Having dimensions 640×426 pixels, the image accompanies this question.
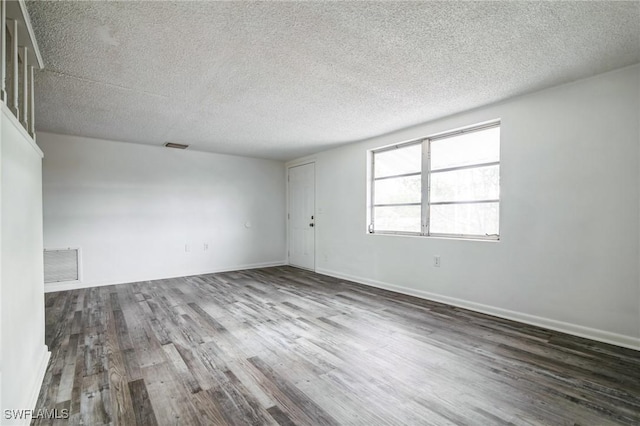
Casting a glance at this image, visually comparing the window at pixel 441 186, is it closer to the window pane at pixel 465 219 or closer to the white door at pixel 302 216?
the window pane at pixel 465 219

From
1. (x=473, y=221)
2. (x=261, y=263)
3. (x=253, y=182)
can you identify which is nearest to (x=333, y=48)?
(x=473, y=221)

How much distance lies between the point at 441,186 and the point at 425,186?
23cm

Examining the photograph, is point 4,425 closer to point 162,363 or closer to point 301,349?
point 162,363

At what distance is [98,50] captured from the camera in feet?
7.29

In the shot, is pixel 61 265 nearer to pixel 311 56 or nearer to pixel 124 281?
pixel 124 281

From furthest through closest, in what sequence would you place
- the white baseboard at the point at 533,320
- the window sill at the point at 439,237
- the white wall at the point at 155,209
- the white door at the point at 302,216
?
the white door at the point at 302,216 → the white wall at the point at 155,209 → the window sill at the point at 439,237 → the white baseboard at the point at 533,320

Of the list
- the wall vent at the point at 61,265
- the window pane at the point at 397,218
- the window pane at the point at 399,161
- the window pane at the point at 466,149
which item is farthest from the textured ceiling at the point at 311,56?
the wall vent at the point at 61,265

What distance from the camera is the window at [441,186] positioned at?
350 centimetres

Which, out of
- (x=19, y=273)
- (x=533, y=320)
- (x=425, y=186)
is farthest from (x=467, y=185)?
(x=19, y=273)

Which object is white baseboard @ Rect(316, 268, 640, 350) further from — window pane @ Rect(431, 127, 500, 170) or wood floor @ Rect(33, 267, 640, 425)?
window pane @ Rect(431, 127, 500, 170)

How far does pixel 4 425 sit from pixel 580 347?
3.72m

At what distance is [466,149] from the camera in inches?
146

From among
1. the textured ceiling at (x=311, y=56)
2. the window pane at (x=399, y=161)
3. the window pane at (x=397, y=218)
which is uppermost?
the textured ceiling at (x=311, y=56)

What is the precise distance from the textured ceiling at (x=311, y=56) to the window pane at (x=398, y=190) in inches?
36.7
